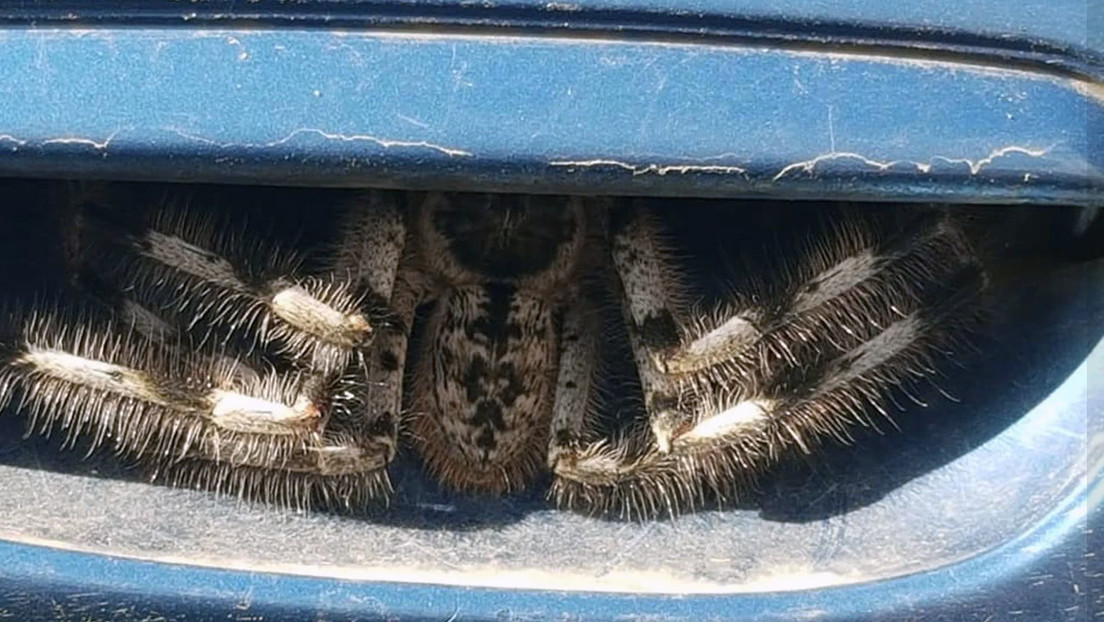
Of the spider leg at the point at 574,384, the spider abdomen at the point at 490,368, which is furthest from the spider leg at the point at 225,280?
the spider leg at the point at 574,384

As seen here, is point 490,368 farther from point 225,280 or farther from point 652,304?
point 225,280

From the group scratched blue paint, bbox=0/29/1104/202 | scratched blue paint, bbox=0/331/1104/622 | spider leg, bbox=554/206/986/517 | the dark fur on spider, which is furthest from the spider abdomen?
scratched blue paint, bbox=0/29/1104/202

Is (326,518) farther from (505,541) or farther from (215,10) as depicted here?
(215,10)

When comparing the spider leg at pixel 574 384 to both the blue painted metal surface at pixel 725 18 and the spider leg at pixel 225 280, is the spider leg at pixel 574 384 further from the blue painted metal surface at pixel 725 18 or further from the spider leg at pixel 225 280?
the blue painted metal surface at pixel 725 18

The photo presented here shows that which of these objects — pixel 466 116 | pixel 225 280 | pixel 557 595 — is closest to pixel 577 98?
pixel 466 116

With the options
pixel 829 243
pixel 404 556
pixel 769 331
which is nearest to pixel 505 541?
pixel 404 556

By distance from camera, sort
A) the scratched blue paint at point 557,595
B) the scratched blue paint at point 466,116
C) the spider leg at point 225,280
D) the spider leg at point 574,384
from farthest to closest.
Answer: the spider leg at point 574,384 < the spider leg at point 225,280 < the scratched blue paint at point 557,595 < the scratched blue paint at point 466,116
